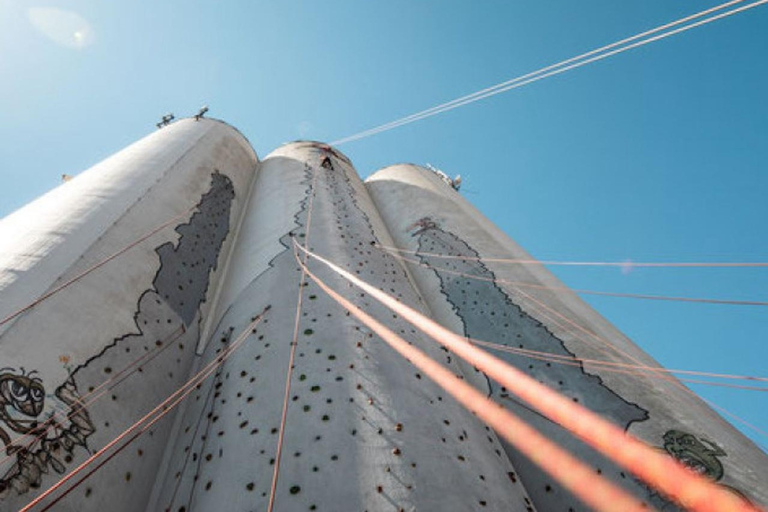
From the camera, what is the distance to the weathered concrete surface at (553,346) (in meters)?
4.21

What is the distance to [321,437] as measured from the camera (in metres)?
3.73

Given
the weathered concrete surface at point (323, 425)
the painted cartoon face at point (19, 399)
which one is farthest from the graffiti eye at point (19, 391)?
the weathered concrete surface at point (323, 425)

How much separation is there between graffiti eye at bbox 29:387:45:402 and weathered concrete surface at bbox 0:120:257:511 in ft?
0.04

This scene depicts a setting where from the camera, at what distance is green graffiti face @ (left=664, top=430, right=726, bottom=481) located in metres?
4.01

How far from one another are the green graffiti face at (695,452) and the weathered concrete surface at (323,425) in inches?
61.2

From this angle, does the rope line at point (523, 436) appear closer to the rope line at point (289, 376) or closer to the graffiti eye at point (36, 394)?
the rope line at point (289, 376)

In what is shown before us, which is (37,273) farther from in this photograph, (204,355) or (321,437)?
(321,437)

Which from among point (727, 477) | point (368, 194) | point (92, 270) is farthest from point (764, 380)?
point (368, 194)

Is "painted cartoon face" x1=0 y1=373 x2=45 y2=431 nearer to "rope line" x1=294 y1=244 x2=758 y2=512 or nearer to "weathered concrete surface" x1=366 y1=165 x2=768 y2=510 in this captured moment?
"rope line" x1=294 y1=244 x2=758 y2=512

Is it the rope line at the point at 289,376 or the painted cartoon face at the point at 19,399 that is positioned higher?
the rope line at the point at 289,376

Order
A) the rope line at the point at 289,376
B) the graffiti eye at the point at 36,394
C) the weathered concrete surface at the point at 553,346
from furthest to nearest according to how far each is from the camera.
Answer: the weathered concrete surface at the point at 553,346 → the graffiti eye at the point at 36,394 → the rope line at the point at 289,376

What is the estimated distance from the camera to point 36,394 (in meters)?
3.66

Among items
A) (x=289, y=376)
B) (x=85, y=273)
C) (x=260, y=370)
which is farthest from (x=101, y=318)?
(x=289, y=376)

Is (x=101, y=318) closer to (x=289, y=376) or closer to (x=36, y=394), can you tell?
(x=36, y=394)
